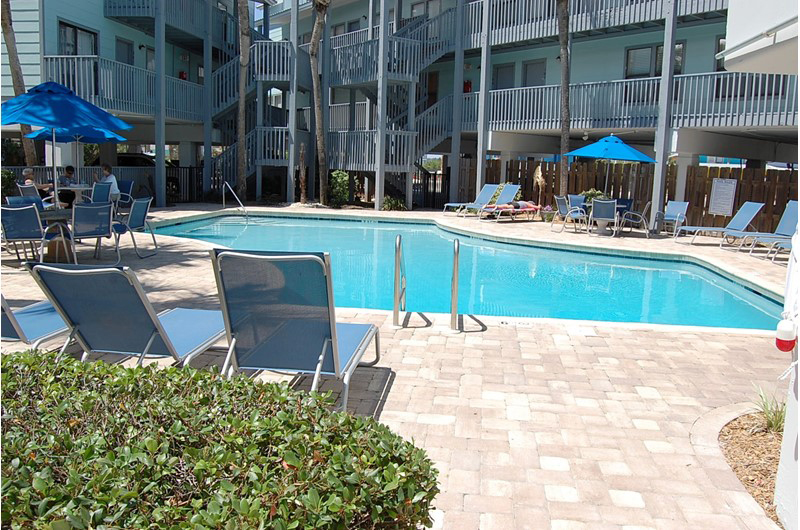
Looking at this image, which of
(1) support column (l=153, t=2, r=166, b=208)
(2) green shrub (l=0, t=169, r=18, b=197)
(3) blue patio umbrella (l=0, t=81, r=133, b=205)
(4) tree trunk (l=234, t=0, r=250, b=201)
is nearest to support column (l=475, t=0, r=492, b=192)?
(4) tree trunk (l=234, t=0, r=250, b=201)

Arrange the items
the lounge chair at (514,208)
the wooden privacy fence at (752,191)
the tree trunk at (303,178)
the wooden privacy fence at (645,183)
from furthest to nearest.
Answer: the tree trunk at (303,178), the lounge chair at (514,208), the wooden privacy fence at (645,183), the wooden privacy fence at (752,191)

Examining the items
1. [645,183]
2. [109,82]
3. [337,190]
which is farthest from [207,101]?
[645,183]

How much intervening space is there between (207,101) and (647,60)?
46.5ft

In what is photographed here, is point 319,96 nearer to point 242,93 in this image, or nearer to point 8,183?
point 242,93

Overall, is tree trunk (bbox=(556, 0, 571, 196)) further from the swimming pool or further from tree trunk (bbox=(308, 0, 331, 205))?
tree trunk (bbox=(308, 0, 331, 205))

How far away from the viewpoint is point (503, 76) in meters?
24.2

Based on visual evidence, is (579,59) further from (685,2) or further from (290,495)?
(290,495)

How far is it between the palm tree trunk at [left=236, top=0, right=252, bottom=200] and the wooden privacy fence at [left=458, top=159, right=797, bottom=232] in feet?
23.9

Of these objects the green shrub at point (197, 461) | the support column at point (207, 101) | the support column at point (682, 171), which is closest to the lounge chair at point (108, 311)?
the green shrub at point (197, 461)

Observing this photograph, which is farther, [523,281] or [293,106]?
[293,106]

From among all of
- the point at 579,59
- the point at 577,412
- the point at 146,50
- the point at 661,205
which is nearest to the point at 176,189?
the point at 146,50

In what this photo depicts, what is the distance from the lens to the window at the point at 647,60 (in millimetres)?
19422

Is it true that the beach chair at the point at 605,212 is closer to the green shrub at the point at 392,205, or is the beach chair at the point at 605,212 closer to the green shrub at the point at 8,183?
the green shrub at the point at 392,205

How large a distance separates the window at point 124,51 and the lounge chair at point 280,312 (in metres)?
20.3
